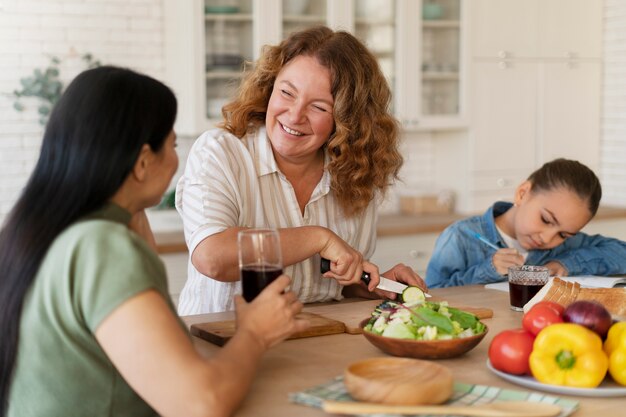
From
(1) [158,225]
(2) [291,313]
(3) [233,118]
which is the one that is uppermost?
(3) [233,118]

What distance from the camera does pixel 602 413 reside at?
1.64 m

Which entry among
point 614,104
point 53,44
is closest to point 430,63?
point 614,104

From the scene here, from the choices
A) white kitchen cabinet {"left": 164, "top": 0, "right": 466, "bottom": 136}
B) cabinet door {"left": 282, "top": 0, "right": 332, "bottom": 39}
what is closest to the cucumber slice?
white kitchen cabinet {"left": 164, "top": 0, "right": 466, "bottom": 136}

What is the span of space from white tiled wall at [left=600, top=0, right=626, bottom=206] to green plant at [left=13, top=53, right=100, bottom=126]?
3.44 meters

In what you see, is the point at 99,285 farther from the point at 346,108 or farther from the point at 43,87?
the point at 43,87

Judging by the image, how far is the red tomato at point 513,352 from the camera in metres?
1.79

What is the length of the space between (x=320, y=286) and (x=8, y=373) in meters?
1.29

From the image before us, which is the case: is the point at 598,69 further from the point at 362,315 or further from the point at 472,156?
the point at 362,315

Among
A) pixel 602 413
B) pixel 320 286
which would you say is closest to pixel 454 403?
pixel 602 413

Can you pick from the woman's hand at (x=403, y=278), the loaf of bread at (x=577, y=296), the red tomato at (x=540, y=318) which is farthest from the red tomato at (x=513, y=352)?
the woman's hand at (x=403, y=278)

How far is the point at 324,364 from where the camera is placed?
1.94 m

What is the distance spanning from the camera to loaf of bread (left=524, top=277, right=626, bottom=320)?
235cm

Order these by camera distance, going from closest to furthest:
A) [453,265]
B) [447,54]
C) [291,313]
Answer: [291,313]
[453,265]
[447,54]

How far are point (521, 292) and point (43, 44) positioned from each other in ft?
10.4
